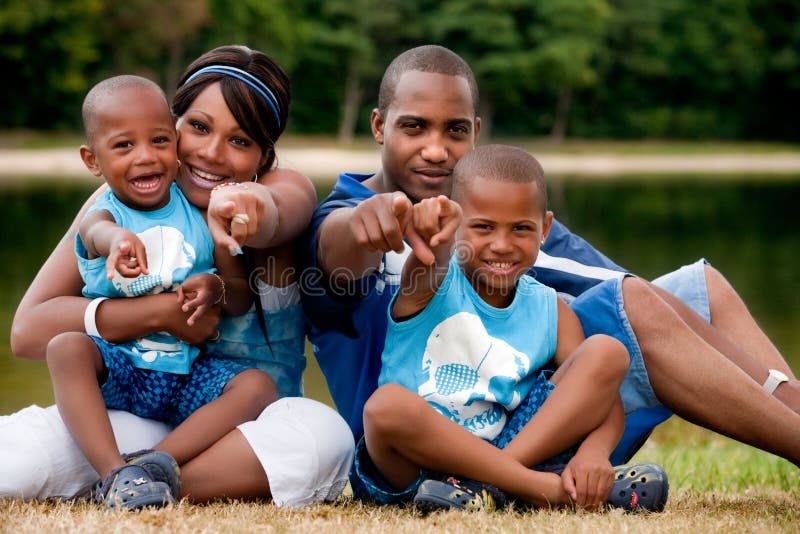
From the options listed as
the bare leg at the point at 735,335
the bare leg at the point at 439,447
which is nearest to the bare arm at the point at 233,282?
the bare leg at the point at 439,447

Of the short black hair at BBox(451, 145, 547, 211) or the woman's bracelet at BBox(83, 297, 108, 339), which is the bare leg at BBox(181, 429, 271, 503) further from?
the short black hair at BBox(451, 145, 547, 211)

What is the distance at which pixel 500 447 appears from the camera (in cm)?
295

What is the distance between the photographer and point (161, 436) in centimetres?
312

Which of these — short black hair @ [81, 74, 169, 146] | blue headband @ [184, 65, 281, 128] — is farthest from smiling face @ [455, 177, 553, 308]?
short black hair @ [81, 74, 169, 146]

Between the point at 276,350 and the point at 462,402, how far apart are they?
737 mm

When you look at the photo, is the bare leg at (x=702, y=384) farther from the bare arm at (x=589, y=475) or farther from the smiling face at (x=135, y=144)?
the smiling face at (x=135, y=144)

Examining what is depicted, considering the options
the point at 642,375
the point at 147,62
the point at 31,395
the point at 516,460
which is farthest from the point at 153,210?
the point at 147,62

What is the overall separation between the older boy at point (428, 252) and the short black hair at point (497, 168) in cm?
25

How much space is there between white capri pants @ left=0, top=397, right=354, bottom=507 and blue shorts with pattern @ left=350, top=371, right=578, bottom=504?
0.43 feet

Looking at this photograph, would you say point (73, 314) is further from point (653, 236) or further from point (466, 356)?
point (653, 236)

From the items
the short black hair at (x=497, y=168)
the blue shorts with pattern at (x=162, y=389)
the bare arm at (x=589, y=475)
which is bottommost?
the bare arm at (x=589, y=475)

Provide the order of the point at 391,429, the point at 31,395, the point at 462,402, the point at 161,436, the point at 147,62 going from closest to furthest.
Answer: the point at 391,429, the point at 462,402, the point at 161,436, the point at 31,395, the point at 147,62

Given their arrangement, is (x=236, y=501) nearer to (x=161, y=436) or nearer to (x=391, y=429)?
(x=161, y=436)

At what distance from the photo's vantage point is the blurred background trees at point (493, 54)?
34156 mm
